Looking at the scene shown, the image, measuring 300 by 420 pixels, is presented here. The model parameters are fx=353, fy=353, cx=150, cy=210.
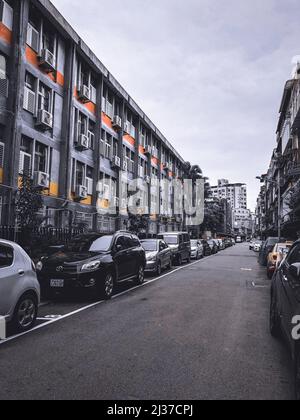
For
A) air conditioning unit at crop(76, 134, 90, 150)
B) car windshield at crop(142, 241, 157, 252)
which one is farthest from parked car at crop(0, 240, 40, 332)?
air conditioning unit at crop(76, 134, 90, 150)

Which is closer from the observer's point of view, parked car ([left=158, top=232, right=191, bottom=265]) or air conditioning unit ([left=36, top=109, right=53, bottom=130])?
air conditioning unit ([left=36, top=109, right=53, bottom=130])

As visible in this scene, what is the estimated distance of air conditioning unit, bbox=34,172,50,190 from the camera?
1692 centimetres

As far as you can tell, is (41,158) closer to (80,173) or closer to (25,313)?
(80,173)

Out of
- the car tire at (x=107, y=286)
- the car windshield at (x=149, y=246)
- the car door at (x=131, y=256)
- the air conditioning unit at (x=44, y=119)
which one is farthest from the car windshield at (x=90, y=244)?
the air conditioning unit at (x=44, y=119)

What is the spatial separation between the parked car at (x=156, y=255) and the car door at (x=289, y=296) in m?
9.80

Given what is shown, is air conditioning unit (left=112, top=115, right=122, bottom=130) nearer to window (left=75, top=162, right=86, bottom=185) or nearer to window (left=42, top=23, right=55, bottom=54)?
window (left=75, top=162, right=86, bottom=185)

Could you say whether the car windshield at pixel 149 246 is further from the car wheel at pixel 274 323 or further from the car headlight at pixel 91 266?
the car wheel at pixel 274 323

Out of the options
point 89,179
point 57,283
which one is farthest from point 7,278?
point 89,179

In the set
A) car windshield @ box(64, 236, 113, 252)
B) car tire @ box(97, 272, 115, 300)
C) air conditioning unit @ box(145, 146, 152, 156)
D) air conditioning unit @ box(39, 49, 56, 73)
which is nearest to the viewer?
car tire @ box(97, 272, 115, 300)

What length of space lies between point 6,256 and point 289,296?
14.7 feet

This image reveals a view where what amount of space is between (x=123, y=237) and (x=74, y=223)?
848 cm

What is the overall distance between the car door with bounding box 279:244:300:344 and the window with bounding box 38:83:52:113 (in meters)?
15.9

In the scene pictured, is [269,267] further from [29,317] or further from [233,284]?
[29,317]
